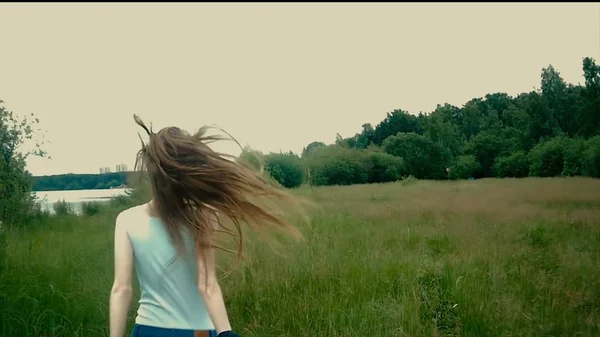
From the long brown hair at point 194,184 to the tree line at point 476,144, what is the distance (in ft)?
12.7

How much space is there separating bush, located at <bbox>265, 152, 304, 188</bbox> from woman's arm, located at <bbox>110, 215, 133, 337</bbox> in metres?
4.20

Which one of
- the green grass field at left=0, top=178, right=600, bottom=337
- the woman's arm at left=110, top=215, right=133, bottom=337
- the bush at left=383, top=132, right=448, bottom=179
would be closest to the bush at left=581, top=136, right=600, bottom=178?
the green grass field at left=0, top=178, right=600, bottom=337

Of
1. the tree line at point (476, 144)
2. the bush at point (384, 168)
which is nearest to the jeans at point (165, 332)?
the tree line at point (476, 144)

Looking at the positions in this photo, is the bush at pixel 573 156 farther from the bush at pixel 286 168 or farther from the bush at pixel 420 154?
the bush at pixel 286 168

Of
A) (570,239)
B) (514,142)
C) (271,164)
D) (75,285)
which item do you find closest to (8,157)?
(75,285)

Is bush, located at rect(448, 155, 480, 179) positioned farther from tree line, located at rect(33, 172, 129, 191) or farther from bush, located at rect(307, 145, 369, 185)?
tree line, located at rect(33, 172, 129, 191)

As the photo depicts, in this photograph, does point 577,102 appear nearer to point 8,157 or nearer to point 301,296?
point 301,296

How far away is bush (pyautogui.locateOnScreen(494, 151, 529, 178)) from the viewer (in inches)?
222

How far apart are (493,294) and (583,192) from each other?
128 centimetres

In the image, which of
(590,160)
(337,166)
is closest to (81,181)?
(337,166)

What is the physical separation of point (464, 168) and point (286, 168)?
1.83 meters

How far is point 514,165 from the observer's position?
18.5ft

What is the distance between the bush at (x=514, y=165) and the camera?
5.64 m

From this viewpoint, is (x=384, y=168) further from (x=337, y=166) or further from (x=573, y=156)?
(x=573, y=156)
